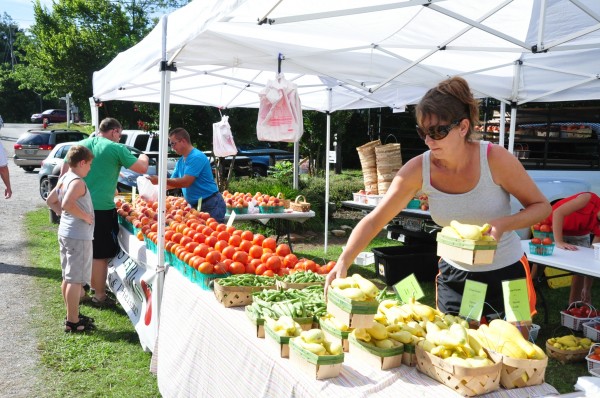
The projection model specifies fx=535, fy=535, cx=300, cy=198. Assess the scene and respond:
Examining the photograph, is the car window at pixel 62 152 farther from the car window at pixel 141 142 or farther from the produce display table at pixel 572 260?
the produce display table at pixel 572 260

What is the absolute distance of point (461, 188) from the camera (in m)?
2.39

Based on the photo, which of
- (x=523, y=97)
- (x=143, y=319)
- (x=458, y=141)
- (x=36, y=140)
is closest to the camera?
(x=458, y=141)

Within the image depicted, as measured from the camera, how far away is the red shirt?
531cm

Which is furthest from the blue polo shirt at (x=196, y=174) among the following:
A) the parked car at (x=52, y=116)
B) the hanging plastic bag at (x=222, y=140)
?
the parked car at (x=52, y=116)

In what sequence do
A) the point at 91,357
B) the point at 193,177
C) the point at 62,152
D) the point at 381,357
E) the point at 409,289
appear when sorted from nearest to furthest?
the point at 381,357
the point at 409,289
the point at 91,357
the point at 193,177
the point at 62,152

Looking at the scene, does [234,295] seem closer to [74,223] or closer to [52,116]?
[74,223]

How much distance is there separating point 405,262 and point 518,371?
16.3 ft

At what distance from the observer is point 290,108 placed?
5.00 meters

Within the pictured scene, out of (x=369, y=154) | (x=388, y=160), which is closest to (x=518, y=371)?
(x=388, y=160)

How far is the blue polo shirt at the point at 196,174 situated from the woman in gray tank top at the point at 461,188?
159 inches

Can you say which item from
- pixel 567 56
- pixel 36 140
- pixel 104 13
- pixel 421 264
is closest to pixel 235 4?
pixel 567 56

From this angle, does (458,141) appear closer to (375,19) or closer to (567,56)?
(375,19)

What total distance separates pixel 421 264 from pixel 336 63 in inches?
115

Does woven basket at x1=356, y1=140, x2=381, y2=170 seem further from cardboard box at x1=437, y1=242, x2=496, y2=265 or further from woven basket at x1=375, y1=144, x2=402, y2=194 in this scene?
cardboard box at x1=437, y1=242, x2=496, y2=265
